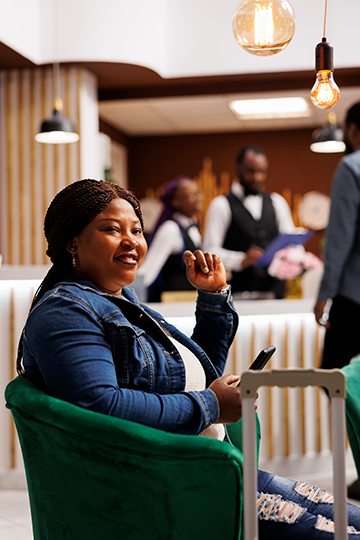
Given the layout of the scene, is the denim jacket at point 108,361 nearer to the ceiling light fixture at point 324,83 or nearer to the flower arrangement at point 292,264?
the ceiling light fixture at point 324,83

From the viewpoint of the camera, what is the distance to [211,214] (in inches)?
177

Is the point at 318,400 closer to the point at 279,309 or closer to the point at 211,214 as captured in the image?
the point at 279,309

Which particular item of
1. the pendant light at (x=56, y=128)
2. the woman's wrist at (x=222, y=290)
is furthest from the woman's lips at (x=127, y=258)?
the pendant light at (x=56, y=128)

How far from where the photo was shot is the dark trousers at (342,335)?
254cm

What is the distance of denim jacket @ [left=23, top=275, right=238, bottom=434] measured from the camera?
1.09m

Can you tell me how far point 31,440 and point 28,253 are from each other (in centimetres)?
354

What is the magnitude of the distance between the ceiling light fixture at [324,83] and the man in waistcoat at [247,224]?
2.49 meters

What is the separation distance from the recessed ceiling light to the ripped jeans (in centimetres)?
550

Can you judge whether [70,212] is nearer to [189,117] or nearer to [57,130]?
[57,130]

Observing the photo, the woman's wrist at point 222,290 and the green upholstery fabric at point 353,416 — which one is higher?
the woman's wrist at point 222,290

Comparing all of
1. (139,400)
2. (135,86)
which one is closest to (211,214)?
(135,86)

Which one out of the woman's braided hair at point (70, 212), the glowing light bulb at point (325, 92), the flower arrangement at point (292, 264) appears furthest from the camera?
the flower arrangement at point (292, 264)

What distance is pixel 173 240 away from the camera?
12.1 feet

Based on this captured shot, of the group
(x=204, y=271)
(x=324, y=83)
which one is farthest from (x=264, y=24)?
(x=204, y=271)
